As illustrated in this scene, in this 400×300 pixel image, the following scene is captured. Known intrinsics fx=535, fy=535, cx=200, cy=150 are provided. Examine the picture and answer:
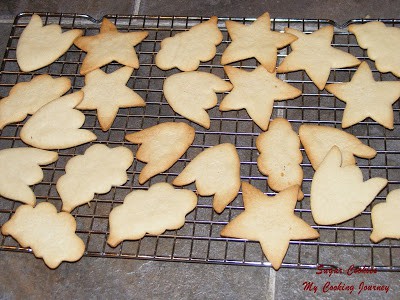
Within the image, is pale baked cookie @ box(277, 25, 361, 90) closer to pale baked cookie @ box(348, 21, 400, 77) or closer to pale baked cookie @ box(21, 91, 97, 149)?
pale baked cookie @ box(348, 21, 400, 77)

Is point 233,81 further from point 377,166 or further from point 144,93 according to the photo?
point 377,166

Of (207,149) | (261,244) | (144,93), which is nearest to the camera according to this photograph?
(261,244)

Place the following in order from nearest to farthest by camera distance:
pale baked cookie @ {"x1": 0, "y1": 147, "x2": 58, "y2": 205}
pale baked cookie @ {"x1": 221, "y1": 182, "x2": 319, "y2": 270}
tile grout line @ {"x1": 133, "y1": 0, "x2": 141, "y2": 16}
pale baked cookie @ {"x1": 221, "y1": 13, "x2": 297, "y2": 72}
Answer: pale baked cookie @ {"x1": 221, "y1": 182, "x2": 319, "y2": 270} → pale baked cookie @ {"x1": 0, "y1": 147, "x2": 58, "y2": 205} → pale baked cookie @ {"x1": 221, "y1": 13, "x2": 297, "y2": 72} → tile grout line @ {"x1": 133, "y1": 0, "x2": 141, "y2": 16}

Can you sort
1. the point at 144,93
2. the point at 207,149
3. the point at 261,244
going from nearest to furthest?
the point at 261,244 → the point at 207,149 → the point at 144,93

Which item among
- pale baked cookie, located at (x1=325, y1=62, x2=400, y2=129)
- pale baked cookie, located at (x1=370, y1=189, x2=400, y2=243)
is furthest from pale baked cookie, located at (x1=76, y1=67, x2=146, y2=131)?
pale baked cookie, located at (x1=370, y1=189, x2=400, y2=243)

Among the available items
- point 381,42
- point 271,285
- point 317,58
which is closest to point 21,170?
point 271,285

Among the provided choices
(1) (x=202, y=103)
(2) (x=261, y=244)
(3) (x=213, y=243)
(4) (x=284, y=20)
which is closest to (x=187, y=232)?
(3) (x=213, y=243)
